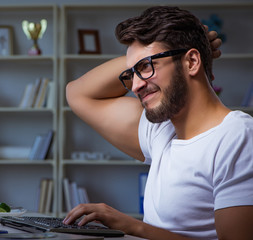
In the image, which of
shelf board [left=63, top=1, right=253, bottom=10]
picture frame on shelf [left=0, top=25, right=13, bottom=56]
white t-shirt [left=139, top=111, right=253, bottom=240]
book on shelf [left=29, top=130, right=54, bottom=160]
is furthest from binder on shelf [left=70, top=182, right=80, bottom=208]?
white t-shirt [left=139, top=111, right=253, bottom=240]

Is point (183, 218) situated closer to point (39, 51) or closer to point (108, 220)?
point (108, 220)

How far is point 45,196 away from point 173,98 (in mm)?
2706

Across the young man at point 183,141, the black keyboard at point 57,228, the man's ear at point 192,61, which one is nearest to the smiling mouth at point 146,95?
the young man at point 183,141

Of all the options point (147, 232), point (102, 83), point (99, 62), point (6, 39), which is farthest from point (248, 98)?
point (147, 232)

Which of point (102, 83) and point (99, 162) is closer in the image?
point (102, 83)

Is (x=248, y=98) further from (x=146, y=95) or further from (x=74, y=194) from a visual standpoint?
(x=146, y=95)

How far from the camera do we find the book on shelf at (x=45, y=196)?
3.73 meters

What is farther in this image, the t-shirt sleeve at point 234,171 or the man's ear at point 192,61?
the man's ear at point 192,61

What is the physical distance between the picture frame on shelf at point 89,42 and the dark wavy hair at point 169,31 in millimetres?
2604

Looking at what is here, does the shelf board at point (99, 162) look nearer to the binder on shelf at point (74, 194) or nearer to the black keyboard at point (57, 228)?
the binder on shelf at point (74, 194)

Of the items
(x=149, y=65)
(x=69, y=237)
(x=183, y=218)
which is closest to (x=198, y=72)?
(x=149, y=65)

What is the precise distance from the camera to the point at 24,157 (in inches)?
151

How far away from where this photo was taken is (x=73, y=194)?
12.4ft

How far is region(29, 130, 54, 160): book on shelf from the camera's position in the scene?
3758 mm
